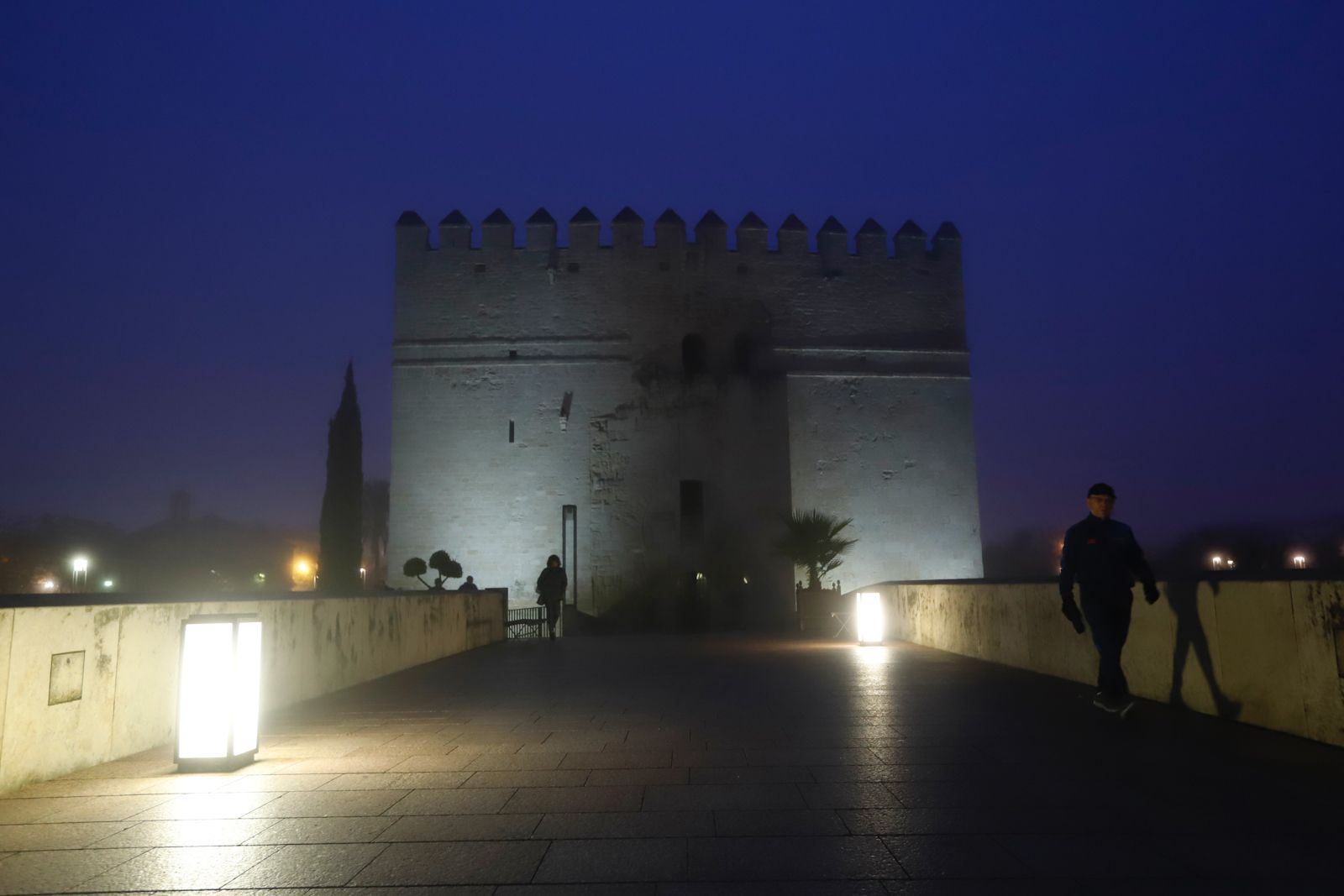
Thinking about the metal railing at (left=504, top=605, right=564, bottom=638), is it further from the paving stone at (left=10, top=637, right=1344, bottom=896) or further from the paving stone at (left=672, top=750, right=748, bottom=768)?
the paving stone at (left=672, top=750, right=748, bottom=768)

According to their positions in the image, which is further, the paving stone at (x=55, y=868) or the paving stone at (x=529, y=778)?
the paving stone at (x=529, y=778)

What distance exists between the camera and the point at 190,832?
318 centimetres

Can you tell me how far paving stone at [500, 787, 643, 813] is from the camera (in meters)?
3.44

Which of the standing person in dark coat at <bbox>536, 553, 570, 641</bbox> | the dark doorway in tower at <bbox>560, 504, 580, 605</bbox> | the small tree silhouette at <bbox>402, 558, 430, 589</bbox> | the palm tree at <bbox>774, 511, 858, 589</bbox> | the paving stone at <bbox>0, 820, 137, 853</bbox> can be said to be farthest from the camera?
the dark doorway in tower at <bbox>560, 504, 580, 605</bbox>

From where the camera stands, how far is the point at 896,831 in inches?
120

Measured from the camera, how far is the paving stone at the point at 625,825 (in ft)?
10.1

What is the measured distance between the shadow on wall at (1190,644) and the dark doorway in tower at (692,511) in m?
20.3

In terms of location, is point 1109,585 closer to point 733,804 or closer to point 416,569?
point 733,804

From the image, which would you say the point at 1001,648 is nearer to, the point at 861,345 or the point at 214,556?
the point at 861,345

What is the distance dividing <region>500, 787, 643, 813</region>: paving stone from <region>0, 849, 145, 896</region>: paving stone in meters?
1.24

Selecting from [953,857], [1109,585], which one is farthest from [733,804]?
[1109,585]

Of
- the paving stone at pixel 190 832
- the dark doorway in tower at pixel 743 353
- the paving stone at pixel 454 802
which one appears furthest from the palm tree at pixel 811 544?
the paving stone at pixel 190 832

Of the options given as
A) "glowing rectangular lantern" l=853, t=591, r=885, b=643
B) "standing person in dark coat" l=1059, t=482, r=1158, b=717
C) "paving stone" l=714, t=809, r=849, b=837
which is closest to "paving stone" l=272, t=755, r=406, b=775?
"paving stone" l=714, t=809, r=849, b=837

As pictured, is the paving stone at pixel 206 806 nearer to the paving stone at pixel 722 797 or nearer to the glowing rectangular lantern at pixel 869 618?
the paving stone at pixel 722 797
